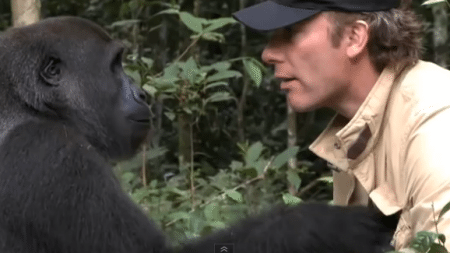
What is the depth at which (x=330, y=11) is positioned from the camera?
3.35 m

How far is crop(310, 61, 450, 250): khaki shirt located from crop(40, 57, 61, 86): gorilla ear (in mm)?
984

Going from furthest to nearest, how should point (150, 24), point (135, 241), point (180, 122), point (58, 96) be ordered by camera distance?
point (150, 24) < point (180, 122) < point (58, 96) < point (135, 241)

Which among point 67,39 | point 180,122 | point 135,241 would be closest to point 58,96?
point 67,39

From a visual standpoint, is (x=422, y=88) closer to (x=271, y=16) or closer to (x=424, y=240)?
(x=271, y=16)

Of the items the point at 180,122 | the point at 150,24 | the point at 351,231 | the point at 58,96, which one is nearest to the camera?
the point at 351,231

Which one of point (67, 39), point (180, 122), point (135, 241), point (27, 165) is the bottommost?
point (180, 122)

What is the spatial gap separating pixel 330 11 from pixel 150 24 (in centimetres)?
384

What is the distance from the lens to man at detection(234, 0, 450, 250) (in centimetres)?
325

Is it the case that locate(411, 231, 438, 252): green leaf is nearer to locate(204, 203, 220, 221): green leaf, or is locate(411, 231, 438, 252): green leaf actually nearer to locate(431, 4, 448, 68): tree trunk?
locate(204, 203, 220, 221): green leaf

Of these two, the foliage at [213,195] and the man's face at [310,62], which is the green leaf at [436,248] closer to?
the man's face at [310,62]

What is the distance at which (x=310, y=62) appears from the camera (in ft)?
11.0

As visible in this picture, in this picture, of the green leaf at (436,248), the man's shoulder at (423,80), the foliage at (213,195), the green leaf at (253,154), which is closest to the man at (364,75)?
the man's shoulder at (423,80)

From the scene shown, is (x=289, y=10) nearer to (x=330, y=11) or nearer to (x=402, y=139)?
(x=330, y=11)

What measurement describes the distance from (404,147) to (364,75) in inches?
13.2
